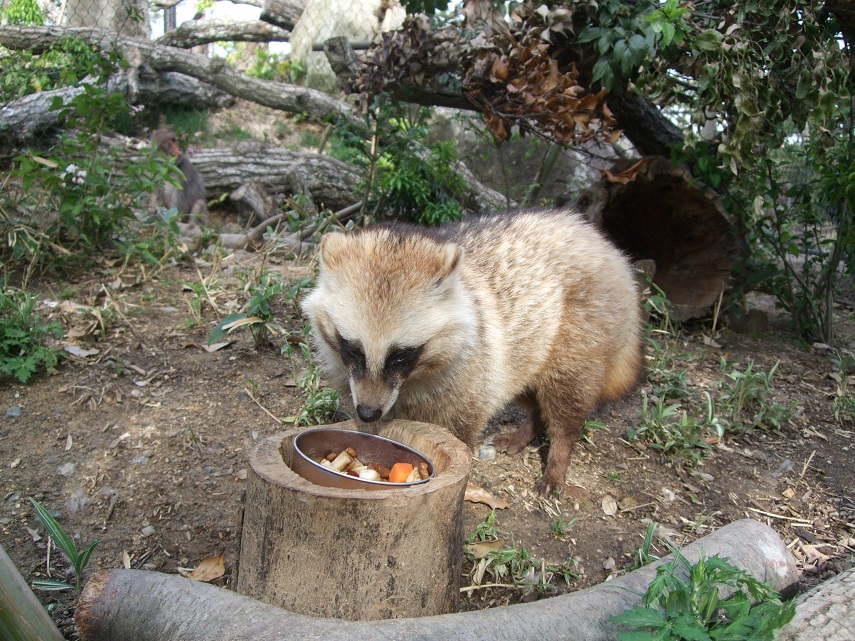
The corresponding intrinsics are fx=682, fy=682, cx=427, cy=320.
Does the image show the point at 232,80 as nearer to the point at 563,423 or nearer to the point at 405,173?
the point at 405,173

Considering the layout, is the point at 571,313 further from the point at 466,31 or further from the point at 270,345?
the point at 466,31

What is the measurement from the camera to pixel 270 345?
4.34m

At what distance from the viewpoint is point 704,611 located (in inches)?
80.2

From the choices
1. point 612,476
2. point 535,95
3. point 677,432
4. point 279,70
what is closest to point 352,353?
point 612,476

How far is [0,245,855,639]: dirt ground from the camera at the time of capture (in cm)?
295

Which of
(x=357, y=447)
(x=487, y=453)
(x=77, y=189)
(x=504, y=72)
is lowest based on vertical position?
(x=487, y=453)

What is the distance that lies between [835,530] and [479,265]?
6.98ft

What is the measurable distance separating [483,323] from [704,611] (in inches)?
62.1

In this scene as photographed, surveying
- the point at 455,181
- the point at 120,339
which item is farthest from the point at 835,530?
the point at 455,181

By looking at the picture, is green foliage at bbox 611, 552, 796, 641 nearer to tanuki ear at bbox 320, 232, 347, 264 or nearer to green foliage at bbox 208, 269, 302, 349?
tanuki ear at bbox 320, 232, 347, 264

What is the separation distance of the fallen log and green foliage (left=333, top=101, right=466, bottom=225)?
174 inches

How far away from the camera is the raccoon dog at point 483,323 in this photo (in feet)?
8.98

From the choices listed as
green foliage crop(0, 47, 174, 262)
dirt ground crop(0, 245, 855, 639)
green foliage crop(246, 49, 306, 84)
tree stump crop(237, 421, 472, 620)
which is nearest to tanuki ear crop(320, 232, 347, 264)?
tree stump crop(237, 421, 472, 620)

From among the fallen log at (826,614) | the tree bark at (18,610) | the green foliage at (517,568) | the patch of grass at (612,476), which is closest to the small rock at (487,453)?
the patch of grass at (612,476)
